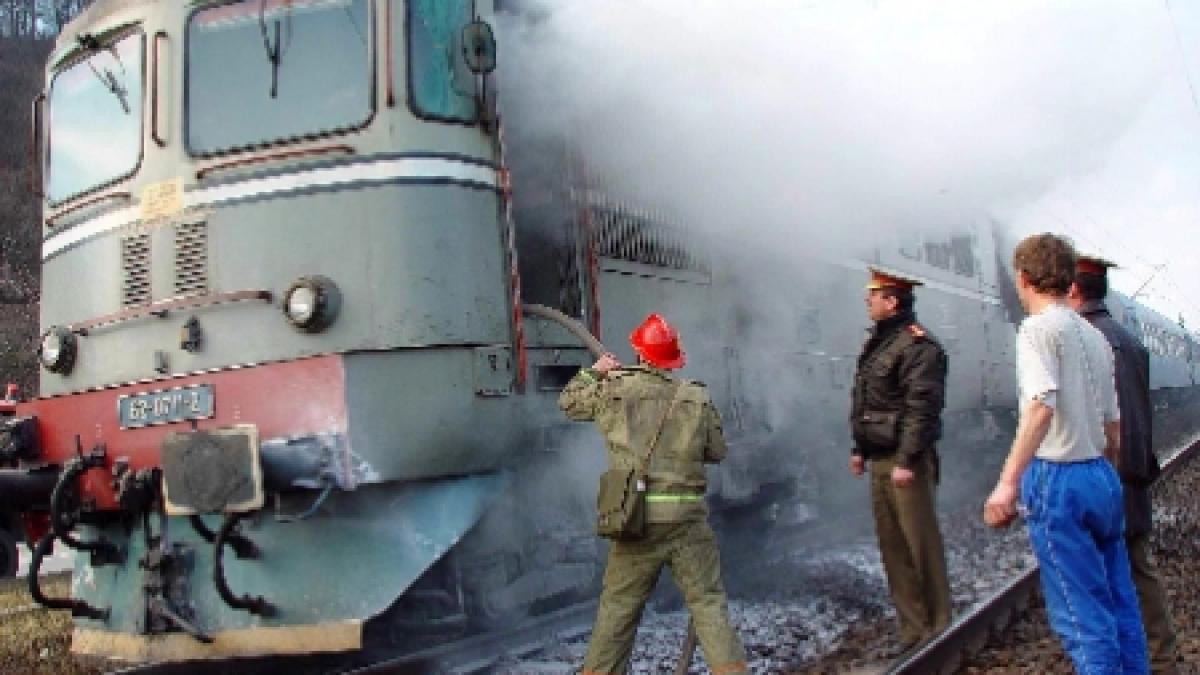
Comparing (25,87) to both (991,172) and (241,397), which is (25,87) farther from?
(241,397)

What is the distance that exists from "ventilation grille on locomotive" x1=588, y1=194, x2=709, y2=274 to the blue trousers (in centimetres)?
295

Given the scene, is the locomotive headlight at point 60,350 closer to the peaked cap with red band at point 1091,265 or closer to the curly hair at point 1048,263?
the curly hair at point 1048,263

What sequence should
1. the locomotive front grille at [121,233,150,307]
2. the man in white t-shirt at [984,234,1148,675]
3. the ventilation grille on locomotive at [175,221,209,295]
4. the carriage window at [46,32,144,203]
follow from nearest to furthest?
1. the man in white t-shirt at [984,234,1148,675]
2. the ventilation grille on locomotive at [175,221,209,295]
3. the locomotive front grille at [121,233,150,307]
4. the carriage window at [46,32,144,203]

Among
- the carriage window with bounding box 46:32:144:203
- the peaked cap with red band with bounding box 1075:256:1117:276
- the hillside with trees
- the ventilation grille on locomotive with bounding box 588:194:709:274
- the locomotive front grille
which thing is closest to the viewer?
the peaked cap with red band with bounding box 1075:256:1117:276

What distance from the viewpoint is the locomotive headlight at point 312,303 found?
16.2ft

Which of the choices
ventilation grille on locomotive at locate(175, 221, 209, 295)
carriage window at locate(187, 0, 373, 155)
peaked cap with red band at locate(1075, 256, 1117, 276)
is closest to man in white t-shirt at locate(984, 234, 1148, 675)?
peaked cap with red band at locate(1075, 256, 1117, 276)

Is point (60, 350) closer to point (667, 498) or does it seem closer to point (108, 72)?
point (108, 72)

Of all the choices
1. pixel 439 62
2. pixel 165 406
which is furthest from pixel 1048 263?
pixel 165 406

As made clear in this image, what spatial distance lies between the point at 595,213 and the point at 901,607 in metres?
2.43

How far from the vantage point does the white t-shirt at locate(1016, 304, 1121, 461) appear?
11.8ft

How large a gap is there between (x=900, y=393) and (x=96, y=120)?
13.3ft

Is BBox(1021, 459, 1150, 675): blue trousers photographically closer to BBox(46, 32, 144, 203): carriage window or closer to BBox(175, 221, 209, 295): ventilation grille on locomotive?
BBox(175, 221, 209, 295): ventilation grille on locomotive

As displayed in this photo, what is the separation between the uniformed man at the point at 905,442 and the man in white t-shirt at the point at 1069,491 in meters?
1.39

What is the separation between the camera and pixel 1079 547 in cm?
360
